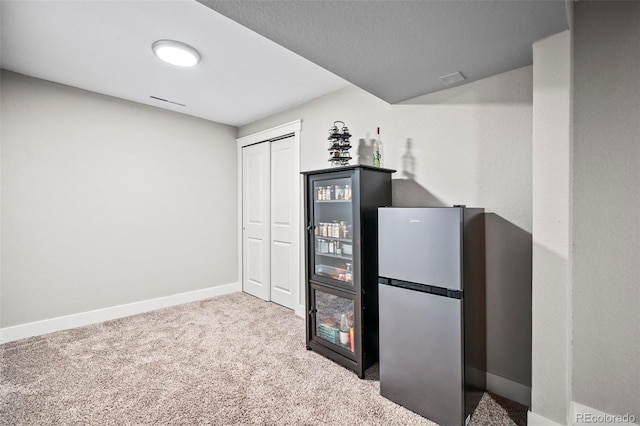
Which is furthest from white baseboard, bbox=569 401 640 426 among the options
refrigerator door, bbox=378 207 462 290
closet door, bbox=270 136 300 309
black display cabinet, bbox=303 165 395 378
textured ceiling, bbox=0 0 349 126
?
textured ceiling, bbox=0 0 349 126

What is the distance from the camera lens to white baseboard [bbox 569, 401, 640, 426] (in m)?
1.62

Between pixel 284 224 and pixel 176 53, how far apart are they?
217 cm

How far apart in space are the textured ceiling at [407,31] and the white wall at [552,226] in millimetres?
226

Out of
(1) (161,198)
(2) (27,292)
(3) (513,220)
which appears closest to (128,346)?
(2) (27,292)

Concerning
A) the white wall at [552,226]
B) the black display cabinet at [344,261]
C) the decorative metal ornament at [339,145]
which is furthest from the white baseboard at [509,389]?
the decorative metal ornament at [339,145]

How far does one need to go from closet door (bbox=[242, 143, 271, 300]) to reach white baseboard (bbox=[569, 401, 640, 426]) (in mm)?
3194

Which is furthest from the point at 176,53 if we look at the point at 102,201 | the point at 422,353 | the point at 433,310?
the point at 422,353

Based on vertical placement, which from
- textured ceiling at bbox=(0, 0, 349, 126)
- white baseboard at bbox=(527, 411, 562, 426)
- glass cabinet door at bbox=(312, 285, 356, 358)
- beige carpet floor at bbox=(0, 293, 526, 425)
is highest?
textured ceiling at bbox=(0, 0, 349, 126)

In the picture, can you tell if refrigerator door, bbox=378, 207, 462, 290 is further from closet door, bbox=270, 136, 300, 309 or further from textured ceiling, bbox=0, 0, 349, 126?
closet door, bbox=270, 136, 300, 309

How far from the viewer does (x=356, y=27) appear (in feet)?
5.00

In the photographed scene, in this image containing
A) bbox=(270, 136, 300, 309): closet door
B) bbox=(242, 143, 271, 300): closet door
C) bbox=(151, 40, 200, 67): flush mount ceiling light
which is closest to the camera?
bbox=(151, 40, 200, 67): flush mount ceiling light

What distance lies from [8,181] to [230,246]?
8.09 feet

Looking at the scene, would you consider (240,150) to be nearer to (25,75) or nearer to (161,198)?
(161,198)

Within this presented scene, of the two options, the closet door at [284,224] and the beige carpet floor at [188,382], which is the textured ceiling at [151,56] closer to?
the closet door at [284,224]
